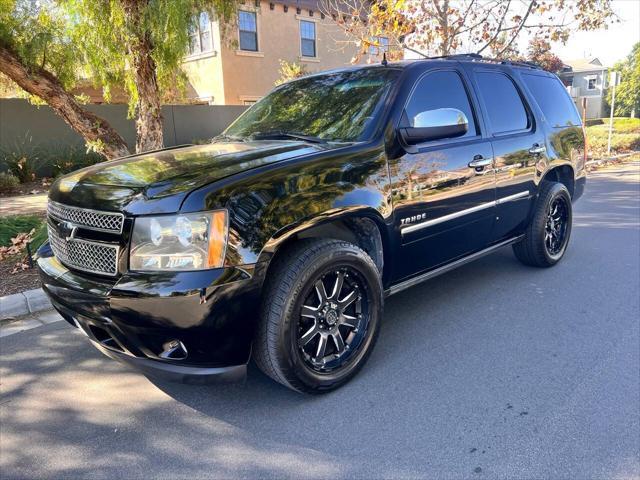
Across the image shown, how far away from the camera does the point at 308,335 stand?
2988 millimetres

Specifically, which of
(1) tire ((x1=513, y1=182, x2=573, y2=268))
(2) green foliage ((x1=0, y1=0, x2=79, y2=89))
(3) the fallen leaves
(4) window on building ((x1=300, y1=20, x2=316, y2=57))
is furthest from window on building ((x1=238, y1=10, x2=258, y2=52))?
(1) tire ((x1=513, y1=182, x2=573, y2=268))

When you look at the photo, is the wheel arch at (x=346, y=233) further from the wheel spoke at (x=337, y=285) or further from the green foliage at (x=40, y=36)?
the green foliage at (x=40, y=36)

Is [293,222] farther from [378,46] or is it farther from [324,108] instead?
[378,46]

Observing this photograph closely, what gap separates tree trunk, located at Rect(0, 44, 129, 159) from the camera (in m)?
6.71

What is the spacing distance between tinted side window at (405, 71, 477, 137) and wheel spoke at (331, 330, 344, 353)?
1.55 m

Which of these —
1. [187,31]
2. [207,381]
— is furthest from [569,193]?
[187,31]

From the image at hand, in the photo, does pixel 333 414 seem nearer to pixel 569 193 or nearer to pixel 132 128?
pixel 569 193

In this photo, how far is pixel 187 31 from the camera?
654 centimetres

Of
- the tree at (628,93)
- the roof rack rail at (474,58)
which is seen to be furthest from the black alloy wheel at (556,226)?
the tree at (628,93)

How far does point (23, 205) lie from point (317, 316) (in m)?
7.77

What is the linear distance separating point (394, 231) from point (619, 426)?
5.53 feet

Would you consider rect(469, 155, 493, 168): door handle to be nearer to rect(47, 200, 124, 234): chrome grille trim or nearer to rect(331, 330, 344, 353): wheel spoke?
rect(331, 330, 344, 353): wheel spoke

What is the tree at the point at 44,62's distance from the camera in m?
6.75

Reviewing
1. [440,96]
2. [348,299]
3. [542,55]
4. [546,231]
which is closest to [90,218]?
[348,299]
